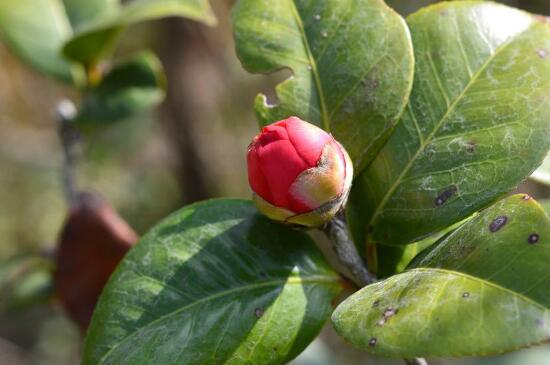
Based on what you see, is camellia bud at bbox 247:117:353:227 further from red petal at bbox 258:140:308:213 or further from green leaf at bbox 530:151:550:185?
green leaf at bbox 530:151:550:185

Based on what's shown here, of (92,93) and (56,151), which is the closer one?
(92,93)

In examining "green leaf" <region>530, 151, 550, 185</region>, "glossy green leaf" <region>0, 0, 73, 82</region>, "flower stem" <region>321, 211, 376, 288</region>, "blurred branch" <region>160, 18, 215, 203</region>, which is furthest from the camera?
"blurred branch" <region>160, 18, 215, 203</region>

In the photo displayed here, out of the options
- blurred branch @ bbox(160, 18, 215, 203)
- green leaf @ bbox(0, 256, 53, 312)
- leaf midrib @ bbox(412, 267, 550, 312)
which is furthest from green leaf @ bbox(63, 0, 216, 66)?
blurred branch @ bbox(160, 18, 215, 203)

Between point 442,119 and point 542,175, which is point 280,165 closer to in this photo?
point 442,119

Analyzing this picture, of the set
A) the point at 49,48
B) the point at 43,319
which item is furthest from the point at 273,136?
the point at 43,319

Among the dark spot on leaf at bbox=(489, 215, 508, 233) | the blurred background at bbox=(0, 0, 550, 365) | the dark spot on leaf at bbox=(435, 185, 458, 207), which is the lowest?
the blurred background at bbox=(0, 0, 550, 365)

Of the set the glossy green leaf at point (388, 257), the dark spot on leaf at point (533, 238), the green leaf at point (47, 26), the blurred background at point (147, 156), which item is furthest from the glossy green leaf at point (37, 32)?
the blurred background at point (147, 156)

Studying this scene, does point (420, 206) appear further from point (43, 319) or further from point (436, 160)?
point (43, 319)
